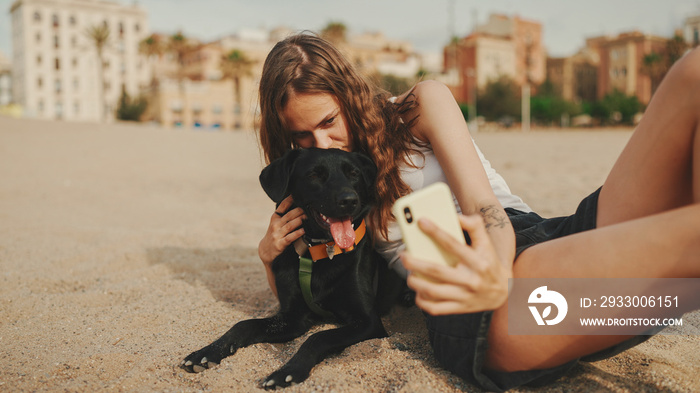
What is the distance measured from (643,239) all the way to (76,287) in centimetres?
351

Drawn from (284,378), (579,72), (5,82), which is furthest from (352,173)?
(5,82)

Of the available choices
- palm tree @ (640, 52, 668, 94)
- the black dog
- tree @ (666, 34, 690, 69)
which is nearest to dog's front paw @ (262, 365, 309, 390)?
the black dog

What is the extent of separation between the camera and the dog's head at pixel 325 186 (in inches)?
106

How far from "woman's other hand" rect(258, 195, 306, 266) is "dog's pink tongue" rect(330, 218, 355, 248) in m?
0.21

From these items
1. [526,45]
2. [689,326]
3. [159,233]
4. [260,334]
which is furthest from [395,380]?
[526,45]

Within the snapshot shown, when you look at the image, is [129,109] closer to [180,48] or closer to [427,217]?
[180,48]

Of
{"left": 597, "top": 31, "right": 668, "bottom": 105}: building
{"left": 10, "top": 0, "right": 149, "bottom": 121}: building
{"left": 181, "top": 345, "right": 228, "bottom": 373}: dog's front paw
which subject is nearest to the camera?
{"left": 181, "top": 345, "right": 228, "bottom": 373}: dog's front paw

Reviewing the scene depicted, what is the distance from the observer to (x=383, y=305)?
319 cm

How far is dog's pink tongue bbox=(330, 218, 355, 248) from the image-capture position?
8.84 ft

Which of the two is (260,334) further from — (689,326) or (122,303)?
(689,326)

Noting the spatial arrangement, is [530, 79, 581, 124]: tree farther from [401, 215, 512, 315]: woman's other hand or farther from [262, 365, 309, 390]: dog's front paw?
[401, 215, 512, 315]: woman's other hand

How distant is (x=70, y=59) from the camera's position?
68.4 metres

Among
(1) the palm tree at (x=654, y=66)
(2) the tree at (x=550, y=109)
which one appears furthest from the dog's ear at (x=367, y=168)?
(1) the palm tree at (x=654, y=66)

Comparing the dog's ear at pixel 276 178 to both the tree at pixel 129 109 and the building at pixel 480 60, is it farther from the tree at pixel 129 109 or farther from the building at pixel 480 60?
the building at pixel 480 60
